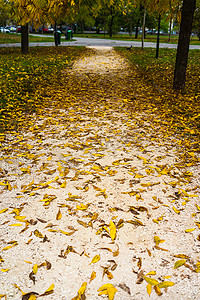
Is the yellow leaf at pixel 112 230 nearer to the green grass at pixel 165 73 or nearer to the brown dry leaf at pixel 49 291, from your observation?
the brown dry leaf at pixel 49 291

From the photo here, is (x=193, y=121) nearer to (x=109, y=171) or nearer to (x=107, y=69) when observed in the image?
(x=109, y=171)

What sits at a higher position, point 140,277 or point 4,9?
point 4,9

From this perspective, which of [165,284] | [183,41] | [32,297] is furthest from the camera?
[183,41]

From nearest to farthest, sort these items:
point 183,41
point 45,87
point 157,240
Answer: point 157,240 → point 183,41 → point 45,87

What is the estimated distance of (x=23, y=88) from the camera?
9.16 meters

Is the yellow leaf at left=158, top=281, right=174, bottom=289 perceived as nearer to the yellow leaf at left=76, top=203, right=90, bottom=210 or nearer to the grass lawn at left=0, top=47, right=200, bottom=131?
the yellow leaf at left=76, top=203, right=90, bottom=210

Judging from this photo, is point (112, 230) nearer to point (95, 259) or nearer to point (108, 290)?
point (95, 259)

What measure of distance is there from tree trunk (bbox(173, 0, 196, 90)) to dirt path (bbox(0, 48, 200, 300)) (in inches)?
161

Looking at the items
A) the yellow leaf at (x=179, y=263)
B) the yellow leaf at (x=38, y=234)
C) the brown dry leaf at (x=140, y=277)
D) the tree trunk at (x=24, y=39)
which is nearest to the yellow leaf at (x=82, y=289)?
the brown dry leaf at (x=140, y=277)

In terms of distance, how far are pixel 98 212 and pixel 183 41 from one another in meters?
7.65

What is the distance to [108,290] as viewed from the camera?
2299mm

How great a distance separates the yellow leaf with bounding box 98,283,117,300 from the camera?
2.26 metres

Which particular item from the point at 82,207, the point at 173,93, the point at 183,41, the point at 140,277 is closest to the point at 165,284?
the point at 140,277

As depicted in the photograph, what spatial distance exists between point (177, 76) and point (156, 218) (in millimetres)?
7330
